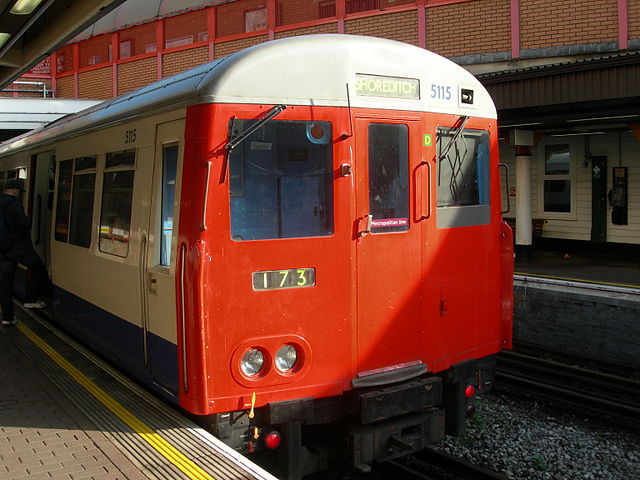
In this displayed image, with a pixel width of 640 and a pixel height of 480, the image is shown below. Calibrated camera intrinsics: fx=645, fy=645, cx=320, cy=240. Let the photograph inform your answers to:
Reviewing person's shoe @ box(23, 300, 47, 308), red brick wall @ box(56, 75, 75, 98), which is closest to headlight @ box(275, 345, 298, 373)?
person's shoe @ box(23, 300, 47, 308)

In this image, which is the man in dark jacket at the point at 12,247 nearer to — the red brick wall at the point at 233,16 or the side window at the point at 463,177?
the side window at the point at 463,177

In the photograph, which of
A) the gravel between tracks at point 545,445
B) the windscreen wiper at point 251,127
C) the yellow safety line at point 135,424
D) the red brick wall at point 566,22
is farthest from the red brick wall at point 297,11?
the windscreen wiper at point 251,127

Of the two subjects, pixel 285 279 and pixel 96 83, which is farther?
pixel 96 83

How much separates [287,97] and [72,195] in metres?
3.35

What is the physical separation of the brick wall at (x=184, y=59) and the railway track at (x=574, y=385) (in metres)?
15.9

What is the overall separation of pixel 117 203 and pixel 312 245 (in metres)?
1.95

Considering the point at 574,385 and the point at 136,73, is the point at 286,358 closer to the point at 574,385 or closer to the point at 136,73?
the point at 574,385

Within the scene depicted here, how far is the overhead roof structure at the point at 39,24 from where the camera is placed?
685cm

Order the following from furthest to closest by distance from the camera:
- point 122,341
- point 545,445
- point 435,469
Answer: point 545,445
point 435,469
point 122,341

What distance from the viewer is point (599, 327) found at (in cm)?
952

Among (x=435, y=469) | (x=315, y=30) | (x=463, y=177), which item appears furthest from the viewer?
(x=315, y=30)

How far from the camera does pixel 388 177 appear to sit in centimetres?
448

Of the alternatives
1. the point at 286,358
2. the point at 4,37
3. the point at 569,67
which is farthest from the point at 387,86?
the point at 569,67

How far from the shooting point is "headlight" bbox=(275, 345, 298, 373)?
411cm
